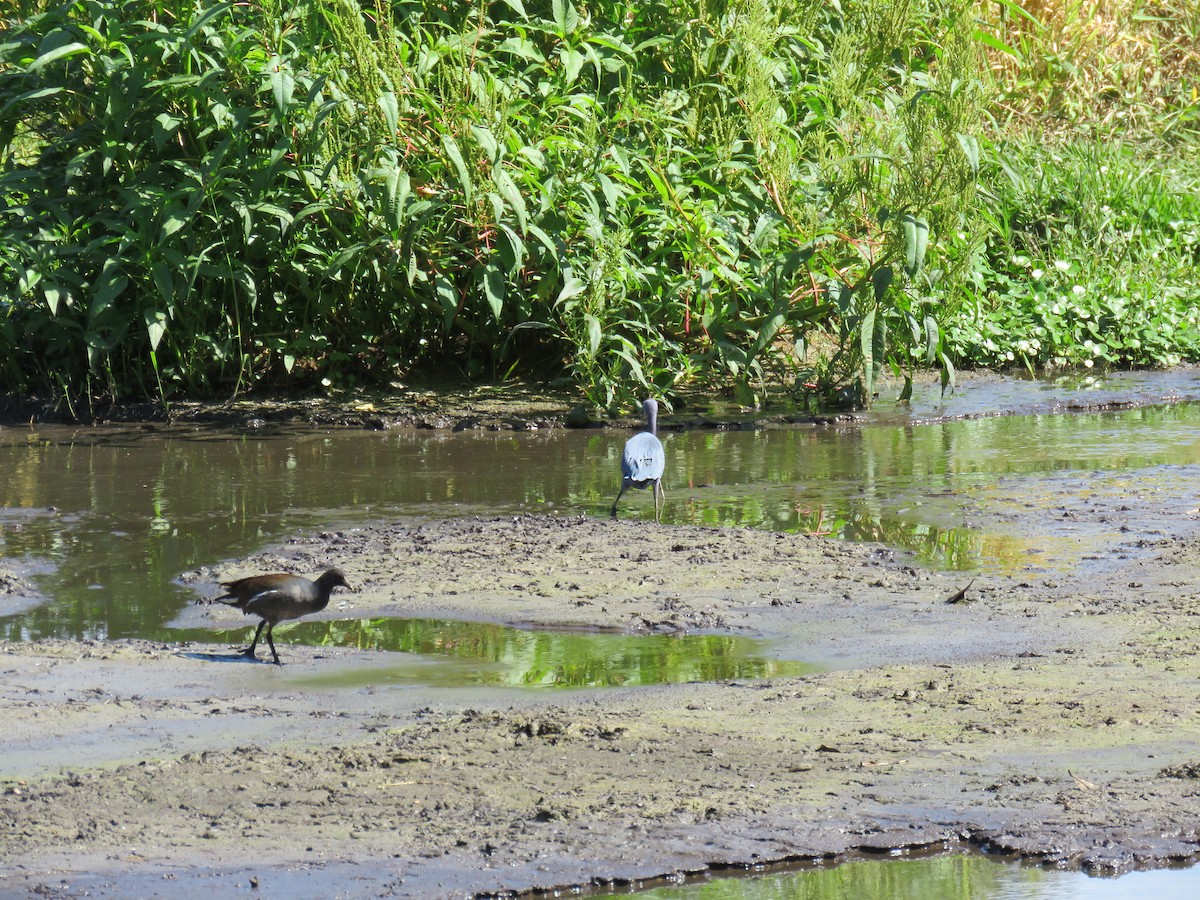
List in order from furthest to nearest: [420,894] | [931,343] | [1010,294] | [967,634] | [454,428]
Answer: [1010,294] < [454,428] < [931,343] < [967,634] < [420,894]

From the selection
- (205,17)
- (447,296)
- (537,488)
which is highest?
(205,17)

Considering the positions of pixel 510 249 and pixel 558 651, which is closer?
pixel 558 651

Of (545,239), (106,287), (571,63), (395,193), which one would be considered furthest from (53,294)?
(571,63)

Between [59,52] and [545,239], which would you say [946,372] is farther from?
[59,52]

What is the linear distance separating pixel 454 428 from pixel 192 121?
256 cm

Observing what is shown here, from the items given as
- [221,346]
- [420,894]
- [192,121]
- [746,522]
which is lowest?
[420,894]

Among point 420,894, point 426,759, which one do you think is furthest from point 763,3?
point 420,894

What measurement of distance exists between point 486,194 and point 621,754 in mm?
5917

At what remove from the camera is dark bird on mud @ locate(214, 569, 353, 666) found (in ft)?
17.4

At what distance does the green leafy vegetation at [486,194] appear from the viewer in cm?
949

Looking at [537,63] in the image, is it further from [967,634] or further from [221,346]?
[967,634]

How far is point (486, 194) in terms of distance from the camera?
Answer: 31.5 feet

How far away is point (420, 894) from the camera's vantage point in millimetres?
3438

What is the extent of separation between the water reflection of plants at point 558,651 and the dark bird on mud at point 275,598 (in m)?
0.33
